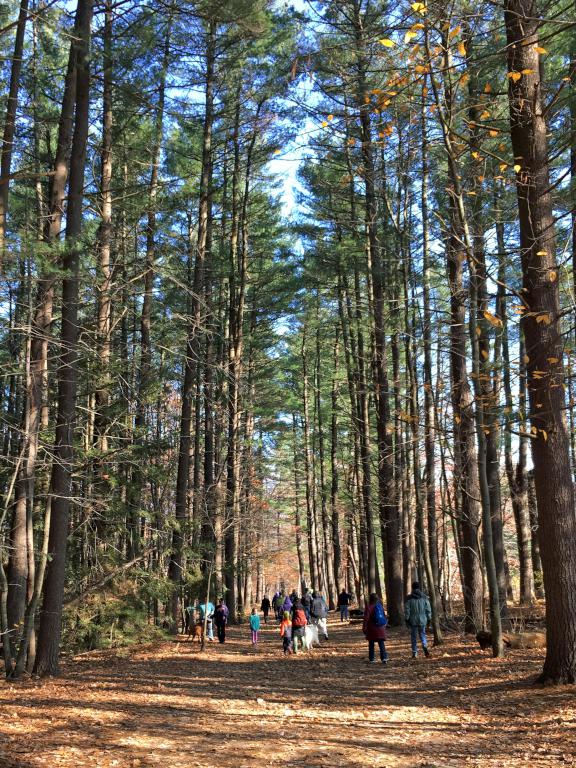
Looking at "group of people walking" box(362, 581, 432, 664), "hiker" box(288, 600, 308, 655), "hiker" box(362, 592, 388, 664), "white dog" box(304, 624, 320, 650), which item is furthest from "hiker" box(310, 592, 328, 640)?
"hiker" box(362, 592, 388, 664)

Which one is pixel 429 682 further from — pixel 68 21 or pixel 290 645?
pixel 68 21

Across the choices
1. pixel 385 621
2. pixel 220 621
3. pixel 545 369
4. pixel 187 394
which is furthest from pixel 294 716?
pixel 220 621

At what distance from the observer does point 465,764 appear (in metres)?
5.28

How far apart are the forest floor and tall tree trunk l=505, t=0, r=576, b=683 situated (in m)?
0.87

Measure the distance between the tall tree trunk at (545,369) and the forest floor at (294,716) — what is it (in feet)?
2.85

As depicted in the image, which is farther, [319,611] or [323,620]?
[323,620]

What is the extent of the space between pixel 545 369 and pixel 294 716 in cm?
499

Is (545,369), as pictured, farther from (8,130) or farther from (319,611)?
(319,611)

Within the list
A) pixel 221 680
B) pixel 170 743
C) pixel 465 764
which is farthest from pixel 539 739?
pixel 221 680

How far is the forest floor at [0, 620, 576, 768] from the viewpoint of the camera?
5449 millimetres

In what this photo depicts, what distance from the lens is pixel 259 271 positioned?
24266 millimetres

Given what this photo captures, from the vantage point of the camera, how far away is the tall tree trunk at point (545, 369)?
7113 millimetres

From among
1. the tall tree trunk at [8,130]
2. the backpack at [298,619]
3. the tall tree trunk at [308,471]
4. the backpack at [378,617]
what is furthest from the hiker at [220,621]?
the tall tree trunk at [308,471]

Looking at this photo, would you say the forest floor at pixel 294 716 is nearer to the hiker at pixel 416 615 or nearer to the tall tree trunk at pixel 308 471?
the hiker at pixel 416 615
